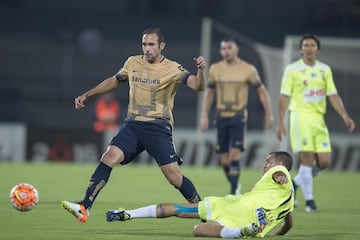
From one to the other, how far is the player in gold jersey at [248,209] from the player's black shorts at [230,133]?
20.3 feet

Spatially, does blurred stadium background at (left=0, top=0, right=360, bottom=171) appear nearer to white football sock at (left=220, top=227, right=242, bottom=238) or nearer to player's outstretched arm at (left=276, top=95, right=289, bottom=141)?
player's outstretched arm at (left=276, top=95, right=289, bottom=141)

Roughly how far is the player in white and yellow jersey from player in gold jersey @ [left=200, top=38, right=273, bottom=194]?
86.3 inches

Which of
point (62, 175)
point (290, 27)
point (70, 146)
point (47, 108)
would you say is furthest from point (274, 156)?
point (290, 27)

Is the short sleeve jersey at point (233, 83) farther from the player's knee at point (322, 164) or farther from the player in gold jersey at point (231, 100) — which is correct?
the player's knee at point (322, 164)

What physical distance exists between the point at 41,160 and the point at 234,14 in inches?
573

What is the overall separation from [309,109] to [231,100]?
8.53ft

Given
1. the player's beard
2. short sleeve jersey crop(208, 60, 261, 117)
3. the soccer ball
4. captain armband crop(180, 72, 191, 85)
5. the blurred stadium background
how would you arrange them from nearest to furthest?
the soccer ball → captain armband crop(180, 72, 191, 85) → the player's beard → short sleeve jersey crop(208, 60, 261, 117) → the blurred stadium background

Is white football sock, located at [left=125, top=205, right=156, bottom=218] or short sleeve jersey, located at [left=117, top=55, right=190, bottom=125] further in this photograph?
short sleeve jersey, located at [left=117, top=55, right=190, bottom=125]

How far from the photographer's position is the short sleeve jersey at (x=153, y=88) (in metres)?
10.7

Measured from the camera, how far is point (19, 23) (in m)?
39.9

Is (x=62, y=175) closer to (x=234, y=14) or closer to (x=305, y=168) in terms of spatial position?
(x=305, y=168)

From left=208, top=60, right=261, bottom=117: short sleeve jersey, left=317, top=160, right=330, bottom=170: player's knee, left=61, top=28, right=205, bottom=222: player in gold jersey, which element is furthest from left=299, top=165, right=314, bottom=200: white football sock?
left=61, top=28, right=205, bottom=222: player in gold jersey


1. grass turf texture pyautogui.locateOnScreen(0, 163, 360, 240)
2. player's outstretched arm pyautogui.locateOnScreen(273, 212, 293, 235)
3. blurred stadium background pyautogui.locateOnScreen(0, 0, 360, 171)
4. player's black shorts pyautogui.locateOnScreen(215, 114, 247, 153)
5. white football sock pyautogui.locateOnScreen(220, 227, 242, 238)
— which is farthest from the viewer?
blurred stadium background pyautogui.locateOnScreen(0, 0, 360, 171)

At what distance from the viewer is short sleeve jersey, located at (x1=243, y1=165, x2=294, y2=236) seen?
9539mm
